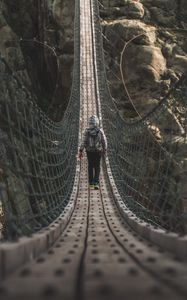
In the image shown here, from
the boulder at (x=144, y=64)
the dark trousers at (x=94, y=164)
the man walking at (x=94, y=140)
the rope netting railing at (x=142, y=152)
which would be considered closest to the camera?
the man walking at (x=94, y=140)

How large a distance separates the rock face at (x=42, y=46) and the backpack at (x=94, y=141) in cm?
916

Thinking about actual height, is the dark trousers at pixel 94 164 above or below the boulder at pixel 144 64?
below

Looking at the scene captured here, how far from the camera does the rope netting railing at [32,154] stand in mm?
2871

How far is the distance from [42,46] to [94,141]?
10671 mm

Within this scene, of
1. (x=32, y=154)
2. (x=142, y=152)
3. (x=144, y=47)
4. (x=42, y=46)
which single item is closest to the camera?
(x=32, y=154)

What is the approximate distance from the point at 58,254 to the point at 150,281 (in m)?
0.82

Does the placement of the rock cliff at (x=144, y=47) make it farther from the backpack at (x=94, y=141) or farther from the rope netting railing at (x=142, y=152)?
the backpack at (x=94, y=141)

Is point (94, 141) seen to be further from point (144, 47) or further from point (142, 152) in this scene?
point (144, 47)

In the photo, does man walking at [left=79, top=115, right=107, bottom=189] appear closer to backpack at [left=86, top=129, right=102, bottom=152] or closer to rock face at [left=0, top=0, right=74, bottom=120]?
backpack at [left=86, top=129, right=102, bottom=152]

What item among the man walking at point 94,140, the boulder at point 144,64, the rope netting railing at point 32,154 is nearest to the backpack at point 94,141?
the man walking at point 94,140

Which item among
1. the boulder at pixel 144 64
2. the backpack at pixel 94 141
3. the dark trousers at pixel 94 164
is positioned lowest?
the dark trousers at pixel 94 164

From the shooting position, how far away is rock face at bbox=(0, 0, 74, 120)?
49.6 ft

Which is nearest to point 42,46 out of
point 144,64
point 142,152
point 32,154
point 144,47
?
point 144,47

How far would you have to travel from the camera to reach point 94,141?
579 centimetres
